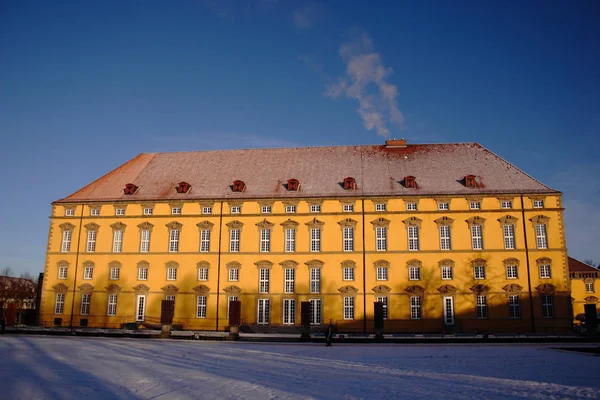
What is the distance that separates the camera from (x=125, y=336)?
33281 mm

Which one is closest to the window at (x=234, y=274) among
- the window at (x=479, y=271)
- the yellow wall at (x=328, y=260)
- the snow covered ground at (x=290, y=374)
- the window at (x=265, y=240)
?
the yellow wall at (x=328, y=260)

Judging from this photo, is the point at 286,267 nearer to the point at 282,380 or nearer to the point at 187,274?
the point at 187,274

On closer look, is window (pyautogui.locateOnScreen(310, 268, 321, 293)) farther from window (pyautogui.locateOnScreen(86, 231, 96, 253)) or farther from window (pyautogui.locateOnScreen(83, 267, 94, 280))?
window (pyautogui.locateOnScreen(86, 231, 96, 253))

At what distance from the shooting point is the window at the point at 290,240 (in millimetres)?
43562

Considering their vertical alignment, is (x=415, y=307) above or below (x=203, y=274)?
below

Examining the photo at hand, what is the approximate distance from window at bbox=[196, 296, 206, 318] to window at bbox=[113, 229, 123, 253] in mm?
9232

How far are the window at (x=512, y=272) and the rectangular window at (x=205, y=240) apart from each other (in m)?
26.1

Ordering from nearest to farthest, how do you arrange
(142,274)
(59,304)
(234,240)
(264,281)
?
(264,281), (234,240), (142,274), (59,304)

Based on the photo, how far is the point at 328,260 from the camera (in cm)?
4284

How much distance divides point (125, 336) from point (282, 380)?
21.7 meters

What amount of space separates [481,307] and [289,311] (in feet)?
52.8

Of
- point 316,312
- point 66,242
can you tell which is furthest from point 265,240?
point 66,242

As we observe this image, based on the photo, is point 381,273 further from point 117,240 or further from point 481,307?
point 117,240

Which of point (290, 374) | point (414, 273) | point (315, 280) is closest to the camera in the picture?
point (290, 374)
